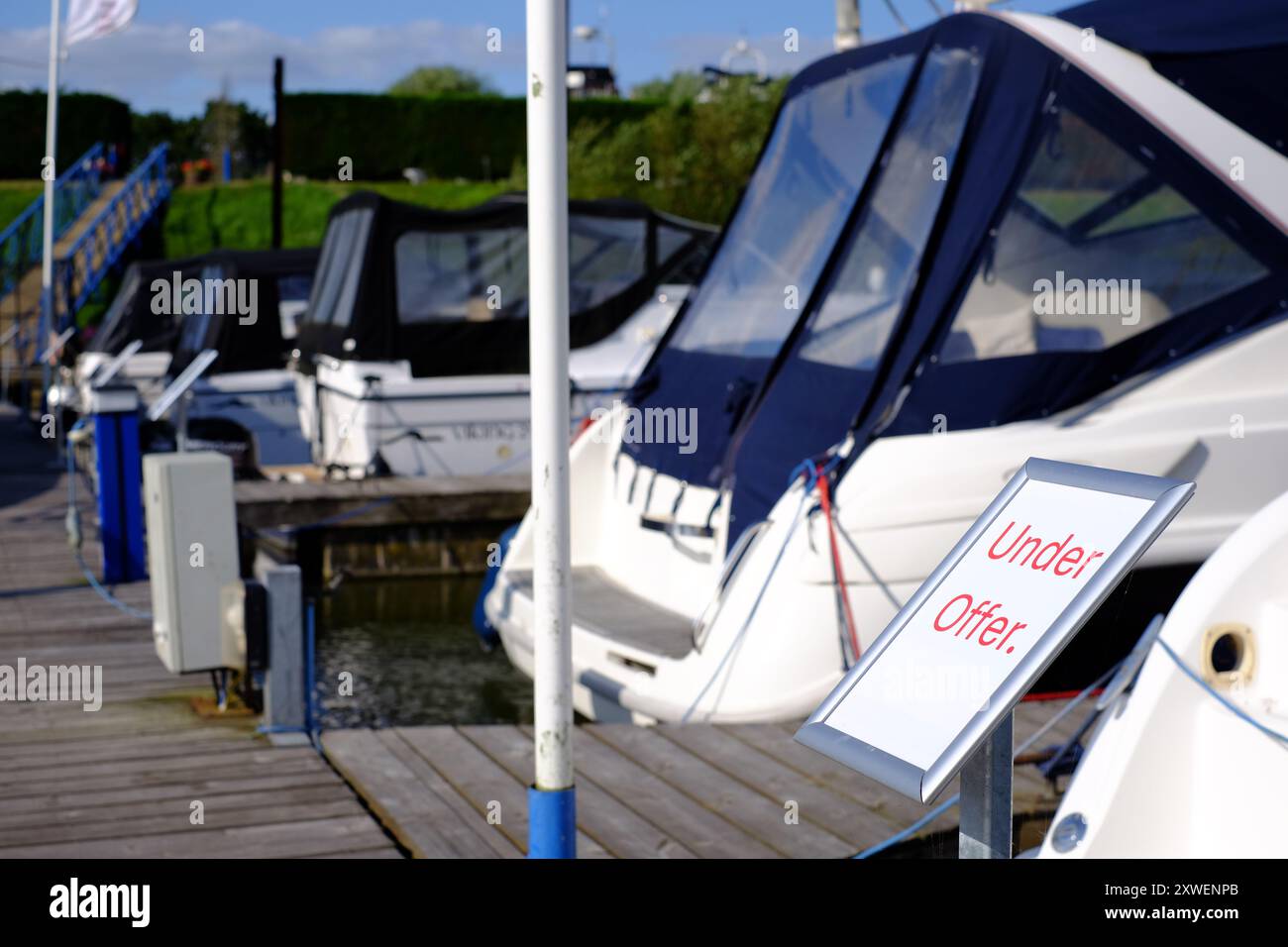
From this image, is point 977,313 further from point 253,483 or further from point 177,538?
point 253,483

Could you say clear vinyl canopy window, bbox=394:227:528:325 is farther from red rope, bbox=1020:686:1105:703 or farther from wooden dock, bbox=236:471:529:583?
red rope, bbox=1020:686:1105:703

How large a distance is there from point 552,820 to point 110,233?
3189 cm

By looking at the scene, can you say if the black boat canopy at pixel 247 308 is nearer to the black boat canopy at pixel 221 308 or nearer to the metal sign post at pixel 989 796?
the black boat canopy at pixel 221 308

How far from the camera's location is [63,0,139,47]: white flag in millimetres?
18062

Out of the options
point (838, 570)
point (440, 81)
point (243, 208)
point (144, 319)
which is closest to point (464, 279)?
point (144, 319)

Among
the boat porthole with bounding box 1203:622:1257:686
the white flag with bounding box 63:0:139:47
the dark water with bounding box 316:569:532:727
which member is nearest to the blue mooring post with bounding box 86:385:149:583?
the dark water with bounding box 316:569:532:727

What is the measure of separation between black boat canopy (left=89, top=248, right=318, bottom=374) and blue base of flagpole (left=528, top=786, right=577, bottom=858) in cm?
1269

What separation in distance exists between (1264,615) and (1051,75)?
3.23 meters

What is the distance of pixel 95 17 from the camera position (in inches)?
728

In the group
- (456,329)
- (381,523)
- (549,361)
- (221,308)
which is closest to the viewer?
(549,361)

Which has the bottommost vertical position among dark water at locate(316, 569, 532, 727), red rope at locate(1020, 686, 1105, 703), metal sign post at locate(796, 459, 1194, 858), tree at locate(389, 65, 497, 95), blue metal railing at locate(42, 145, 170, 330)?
dark water at locate(316, 569, 532, 727)

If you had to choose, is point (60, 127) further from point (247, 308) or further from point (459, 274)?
point (459, 274)
